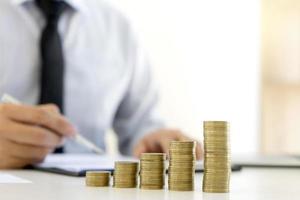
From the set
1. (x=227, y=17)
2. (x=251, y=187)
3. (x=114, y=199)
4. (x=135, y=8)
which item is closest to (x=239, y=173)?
(x=251, y=187)

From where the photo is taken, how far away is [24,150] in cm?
103

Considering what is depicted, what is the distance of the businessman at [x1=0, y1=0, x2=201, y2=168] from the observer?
152 centimetres

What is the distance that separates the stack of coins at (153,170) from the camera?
25.5 inches

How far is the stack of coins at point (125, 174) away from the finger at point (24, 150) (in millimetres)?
393

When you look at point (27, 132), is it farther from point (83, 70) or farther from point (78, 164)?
point (83, 70)

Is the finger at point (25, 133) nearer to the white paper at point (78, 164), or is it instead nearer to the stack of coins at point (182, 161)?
the white paper at point (78, 164)

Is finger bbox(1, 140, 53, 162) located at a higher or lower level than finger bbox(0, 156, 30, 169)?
higher

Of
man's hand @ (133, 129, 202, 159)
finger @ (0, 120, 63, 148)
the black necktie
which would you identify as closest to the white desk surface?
finger @ (0, 120, 63, 148)

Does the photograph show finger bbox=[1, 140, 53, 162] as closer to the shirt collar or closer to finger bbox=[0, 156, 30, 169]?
finger bbox=[0, 156, 30, 169]

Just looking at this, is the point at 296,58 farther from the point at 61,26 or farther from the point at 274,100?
the point at 61,26

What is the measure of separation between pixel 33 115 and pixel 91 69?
748 millimetres

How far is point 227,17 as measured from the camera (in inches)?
134

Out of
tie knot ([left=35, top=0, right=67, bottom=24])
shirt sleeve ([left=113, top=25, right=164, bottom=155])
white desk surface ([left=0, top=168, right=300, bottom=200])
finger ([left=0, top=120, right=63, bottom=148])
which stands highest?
tie knot ([left=35, top=0, right=67, bottom=24])

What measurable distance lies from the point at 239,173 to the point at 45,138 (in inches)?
13.0
